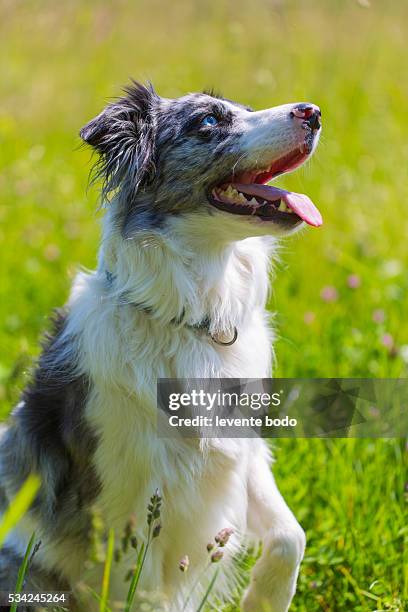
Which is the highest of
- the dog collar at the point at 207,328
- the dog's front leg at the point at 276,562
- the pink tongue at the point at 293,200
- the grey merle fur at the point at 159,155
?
the grey merle fur at the point at 159,155

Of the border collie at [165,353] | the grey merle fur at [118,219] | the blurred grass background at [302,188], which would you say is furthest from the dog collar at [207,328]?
the blurred grass background at [302,188]

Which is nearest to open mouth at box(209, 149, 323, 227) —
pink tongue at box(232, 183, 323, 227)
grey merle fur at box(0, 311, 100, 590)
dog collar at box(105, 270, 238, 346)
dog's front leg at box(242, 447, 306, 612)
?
pink tongue at box(232, 183, 323, 227)

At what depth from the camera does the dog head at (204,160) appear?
9.30 ft

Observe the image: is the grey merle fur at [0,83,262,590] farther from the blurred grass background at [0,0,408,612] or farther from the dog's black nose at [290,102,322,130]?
the blurred grass background at [0,0,408,612]

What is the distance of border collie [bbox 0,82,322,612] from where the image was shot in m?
2.78

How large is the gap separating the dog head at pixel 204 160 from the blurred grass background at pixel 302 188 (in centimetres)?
54

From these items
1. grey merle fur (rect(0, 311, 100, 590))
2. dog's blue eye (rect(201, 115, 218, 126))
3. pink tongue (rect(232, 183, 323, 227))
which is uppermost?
dog's blue eye (rect(201, 115, 218, 126))

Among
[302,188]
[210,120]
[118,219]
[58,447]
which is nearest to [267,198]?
[210,120]

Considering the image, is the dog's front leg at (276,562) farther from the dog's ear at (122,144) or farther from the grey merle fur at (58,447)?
the dog's ear at (122,144)

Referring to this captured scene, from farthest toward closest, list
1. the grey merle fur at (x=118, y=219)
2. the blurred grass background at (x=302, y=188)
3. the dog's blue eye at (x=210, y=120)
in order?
the blurred grass background at (x=302, y=188) → the dog's blue eye at (x=210, y=120) → the grey merle fur at (x=118, y=219)

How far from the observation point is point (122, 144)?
3000mm

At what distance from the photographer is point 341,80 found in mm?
8023

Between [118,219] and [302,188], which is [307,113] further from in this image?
[302,188]

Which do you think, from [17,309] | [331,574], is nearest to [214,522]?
[331,574]
